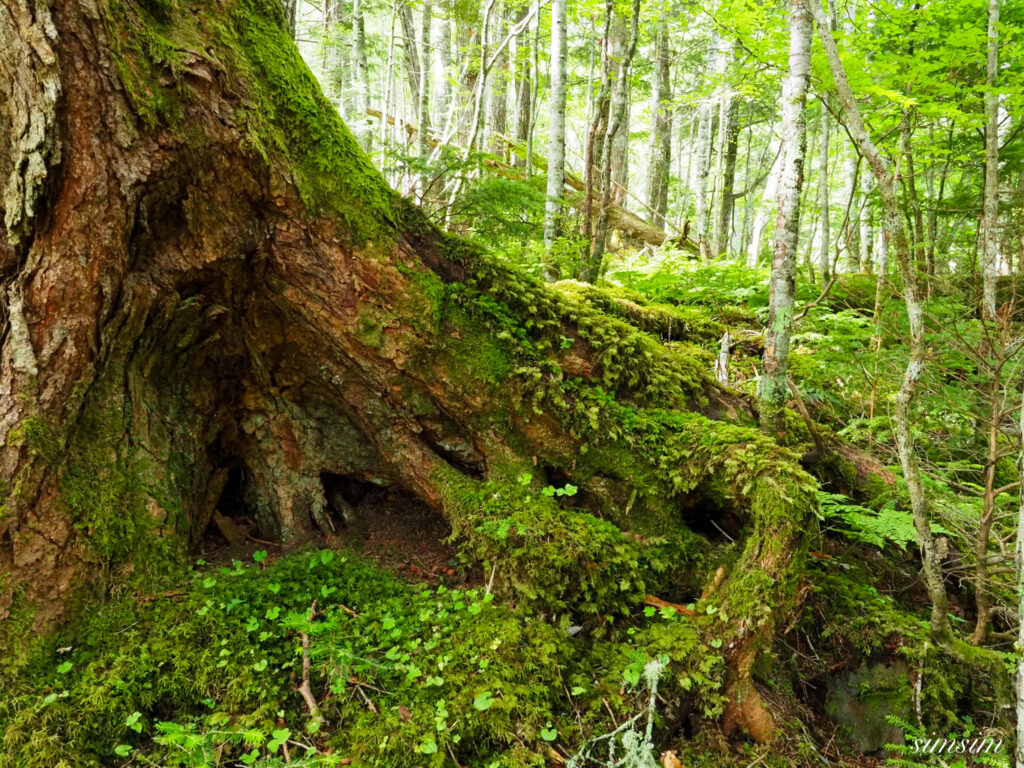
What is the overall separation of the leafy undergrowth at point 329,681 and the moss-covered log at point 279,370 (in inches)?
9.8

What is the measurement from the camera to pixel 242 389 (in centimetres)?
416

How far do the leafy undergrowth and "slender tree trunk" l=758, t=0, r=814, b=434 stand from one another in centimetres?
203

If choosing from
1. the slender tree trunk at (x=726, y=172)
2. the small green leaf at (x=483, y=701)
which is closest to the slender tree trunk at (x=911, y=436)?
the small green leaf at (x=483, y=701)

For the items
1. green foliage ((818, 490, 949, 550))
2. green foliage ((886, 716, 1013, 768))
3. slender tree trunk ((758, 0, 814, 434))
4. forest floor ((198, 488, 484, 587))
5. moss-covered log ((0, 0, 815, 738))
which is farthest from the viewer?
slender tree trunk ((758, 0, 814, 434))

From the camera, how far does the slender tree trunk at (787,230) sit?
412 centimetres

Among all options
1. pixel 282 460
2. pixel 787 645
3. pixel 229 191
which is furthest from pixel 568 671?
pixel 229 191

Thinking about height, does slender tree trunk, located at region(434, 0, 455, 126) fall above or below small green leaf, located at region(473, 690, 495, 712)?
above

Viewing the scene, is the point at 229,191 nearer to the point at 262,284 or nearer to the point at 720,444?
the point at 262,284

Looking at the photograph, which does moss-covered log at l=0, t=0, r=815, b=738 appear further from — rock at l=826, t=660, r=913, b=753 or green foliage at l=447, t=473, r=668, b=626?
rock at l=826, t=660, r=913, b=753

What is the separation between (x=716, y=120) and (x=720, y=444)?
18788 millimetres

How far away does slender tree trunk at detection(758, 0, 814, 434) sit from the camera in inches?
162

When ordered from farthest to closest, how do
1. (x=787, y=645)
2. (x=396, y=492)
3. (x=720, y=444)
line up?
(x=396, y=492) < (x=720, y=444) < (x=787, y=645)

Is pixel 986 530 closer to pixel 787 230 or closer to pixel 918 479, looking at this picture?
pixel 918 479

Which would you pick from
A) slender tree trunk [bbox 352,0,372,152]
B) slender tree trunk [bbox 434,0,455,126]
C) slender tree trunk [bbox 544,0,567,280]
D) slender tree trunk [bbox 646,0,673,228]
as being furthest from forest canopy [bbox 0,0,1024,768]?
slender tree trunk [bbox 434,0,455,126]
